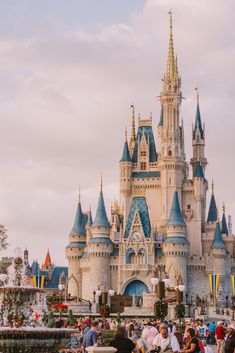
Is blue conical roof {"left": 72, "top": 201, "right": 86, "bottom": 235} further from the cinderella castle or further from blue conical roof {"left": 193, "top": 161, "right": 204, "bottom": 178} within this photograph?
blue conical roof {"left": 193, "top": 161, "right": 204, "bottom": 178}

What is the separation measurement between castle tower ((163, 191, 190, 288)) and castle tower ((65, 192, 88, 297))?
10.7m

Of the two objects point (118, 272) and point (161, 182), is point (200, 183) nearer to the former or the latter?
point (161, 182)

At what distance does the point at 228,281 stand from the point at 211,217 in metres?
8.37

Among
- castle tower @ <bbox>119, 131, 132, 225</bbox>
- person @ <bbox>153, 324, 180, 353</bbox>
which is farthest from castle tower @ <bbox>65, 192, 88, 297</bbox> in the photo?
person @ <bbox>153, 324, 180, 353</bbox>

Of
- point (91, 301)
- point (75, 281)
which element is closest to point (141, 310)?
point (91, 301)

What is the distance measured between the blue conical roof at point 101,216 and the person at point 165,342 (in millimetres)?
68023

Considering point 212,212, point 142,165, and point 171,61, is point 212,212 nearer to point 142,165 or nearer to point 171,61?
point 142,165

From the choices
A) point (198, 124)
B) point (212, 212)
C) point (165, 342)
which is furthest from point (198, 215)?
point (165, 342)

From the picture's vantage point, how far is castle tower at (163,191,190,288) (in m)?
83.3

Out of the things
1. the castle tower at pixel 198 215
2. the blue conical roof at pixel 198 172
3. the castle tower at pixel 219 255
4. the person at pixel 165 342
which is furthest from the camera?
the blue conical roof at pixel 198 172

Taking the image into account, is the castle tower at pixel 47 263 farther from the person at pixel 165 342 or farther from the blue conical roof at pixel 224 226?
the person at pixel 165 342

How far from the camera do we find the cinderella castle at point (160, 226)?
85125 millimetres

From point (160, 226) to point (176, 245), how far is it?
6175mm

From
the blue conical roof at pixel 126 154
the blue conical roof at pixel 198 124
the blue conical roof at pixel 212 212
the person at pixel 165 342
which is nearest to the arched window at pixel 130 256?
the blue conical roof at pixel 212 212
